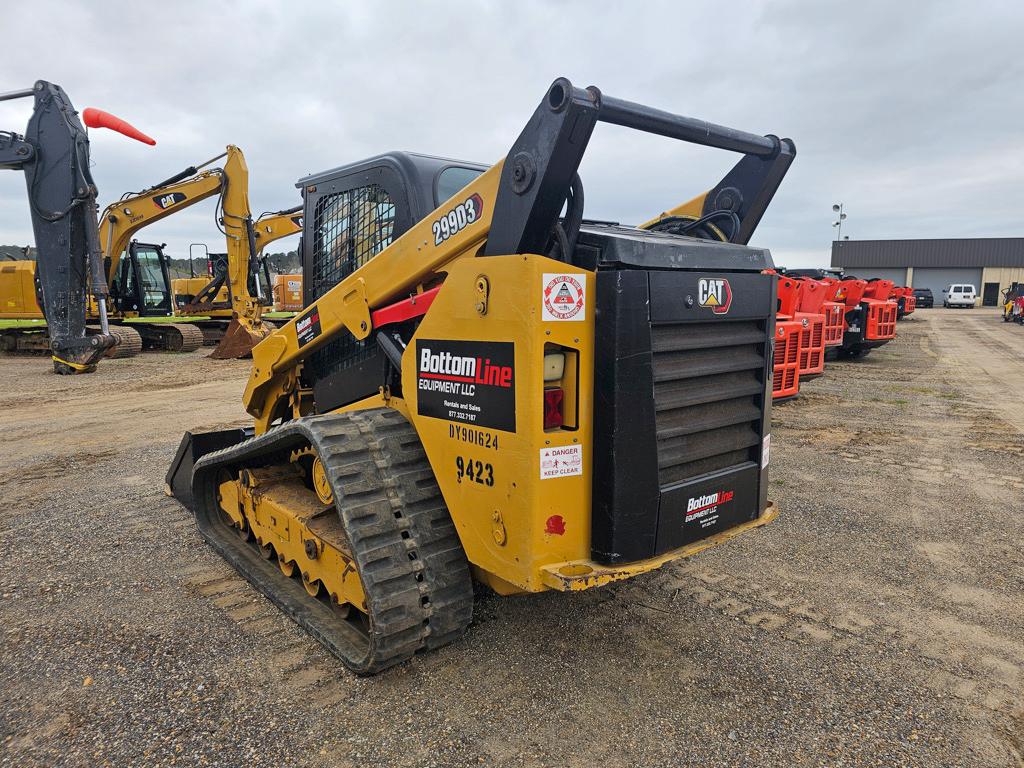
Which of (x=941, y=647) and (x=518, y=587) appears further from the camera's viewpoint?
(x=941, y=647)

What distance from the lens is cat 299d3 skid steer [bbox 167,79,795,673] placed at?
96.0 inches

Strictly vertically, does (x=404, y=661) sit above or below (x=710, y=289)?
below

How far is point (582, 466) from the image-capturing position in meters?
2.54


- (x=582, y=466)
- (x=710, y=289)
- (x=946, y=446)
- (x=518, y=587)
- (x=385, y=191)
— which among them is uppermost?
(x=385, y=191)

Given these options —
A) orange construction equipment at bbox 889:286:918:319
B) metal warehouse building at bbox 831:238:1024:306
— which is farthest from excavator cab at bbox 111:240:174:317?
metal warehouse building at bbox 831:238:1024:306

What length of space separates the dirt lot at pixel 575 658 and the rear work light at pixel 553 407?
1164 mm

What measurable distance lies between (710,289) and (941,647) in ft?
6.93

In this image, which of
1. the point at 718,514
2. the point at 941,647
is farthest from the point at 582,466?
the point at 941,647

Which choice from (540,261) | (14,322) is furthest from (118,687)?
(14,322)

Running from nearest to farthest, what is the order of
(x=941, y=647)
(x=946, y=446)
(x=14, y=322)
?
(x=941, y=647)
(x=946, y=446)
(x=14, y=322)

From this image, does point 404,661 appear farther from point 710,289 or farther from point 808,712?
point 710,289

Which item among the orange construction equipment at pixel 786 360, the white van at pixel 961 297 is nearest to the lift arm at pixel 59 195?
the orange construction equipment at pixel 786 360

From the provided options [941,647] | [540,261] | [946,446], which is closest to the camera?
[540,261]

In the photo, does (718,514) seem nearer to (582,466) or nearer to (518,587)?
(582,466)
